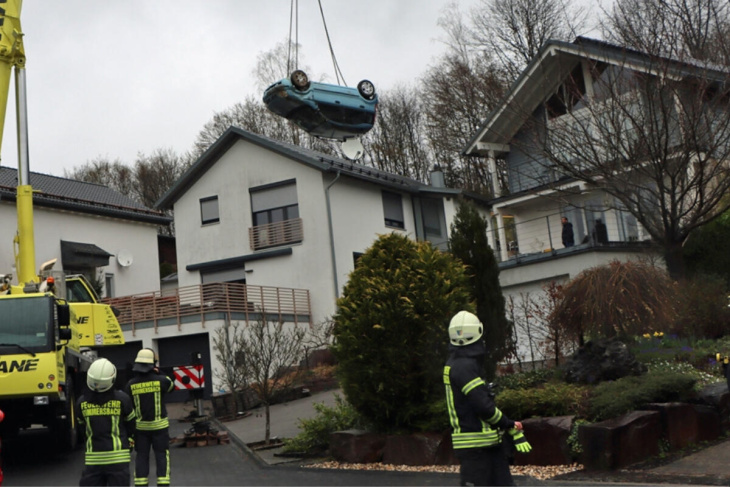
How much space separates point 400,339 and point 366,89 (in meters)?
9.69

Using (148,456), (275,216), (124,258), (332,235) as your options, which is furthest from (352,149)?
(124,258)

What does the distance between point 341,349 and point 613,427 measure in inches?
162

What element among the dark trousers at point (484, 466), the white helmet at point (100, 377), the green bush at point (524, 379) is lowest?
the dark trousers at point (484, 466)

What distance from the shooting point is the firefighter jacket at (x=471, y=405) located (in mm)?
6762

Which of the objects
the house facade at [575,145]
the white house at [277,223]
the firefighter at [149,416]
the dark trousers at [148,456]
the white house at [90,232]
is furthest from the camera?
the white house at [90,232]

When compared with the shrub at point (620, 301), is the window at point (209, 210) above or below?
above

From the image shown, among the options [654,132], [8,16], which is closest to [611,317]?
[654,132]

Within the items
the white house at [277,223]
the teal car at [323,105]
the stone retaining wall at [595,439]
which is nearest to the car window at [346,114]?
the teal car at [323,105]

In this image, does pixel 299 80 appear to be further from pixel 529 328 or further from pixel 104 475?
pixel 104 475

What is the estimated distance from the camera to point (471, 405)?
680 centimetres

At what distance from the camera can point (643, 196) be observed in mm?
17469

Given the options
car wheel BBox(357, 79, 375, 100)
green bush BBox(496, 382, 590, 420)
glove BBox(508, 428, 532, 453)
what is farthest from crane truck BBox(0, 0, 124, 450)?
glove BBox(508, 428, 532, 453)

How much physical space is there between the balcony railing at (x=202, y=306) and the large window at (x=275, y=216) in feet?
8.97

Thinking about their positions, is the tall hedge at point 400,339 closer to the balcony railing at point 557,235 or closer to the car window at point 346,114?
the car window at point 346,114
